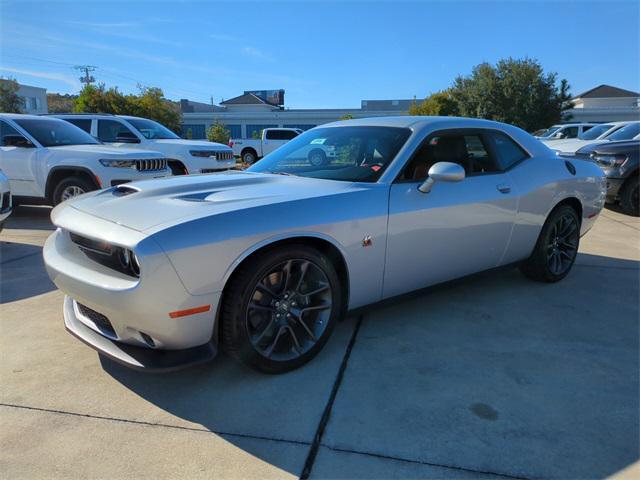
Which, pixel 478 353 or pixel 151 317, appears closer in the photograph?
pixel 151 317

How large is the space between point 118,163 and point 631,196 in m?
9.16

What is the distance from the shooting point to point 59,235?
3.02 m

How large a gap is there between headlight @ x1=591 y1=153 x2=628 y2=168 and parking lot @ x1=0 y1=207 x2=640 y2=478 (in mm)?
6008

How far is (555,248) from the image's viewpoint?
4512mm

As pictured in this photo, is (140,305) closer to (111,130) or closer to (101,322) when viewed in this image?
(101,322)

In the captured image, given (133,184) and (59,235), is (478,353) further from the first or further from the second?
(59,235)

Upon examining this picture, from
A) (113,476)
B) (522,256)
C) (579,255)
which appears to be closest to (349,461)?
(113,476)

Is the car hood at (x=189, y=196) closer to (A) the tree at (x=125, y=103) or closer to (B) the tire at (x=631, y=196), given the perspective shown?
(B) the tire at (x=631, y=196)

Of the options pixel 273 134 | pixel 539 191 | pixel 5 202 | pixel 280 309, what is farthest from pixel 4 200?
pixel 273 134

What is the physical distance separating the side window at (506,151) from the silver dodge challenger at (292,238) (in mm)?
14

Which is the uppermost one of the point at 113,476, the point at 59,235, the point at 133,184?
the point at 133,184

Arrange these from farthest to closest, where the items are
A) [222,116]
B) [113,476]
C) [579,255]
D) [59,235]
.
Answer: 1. [222,116]
2. [579,255]
3. [59,235]
4. [113,476]

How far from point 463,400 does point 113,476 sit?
1.82 meters

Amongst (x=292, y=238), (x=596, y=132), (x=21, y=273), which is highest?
(x=596, y=132)
